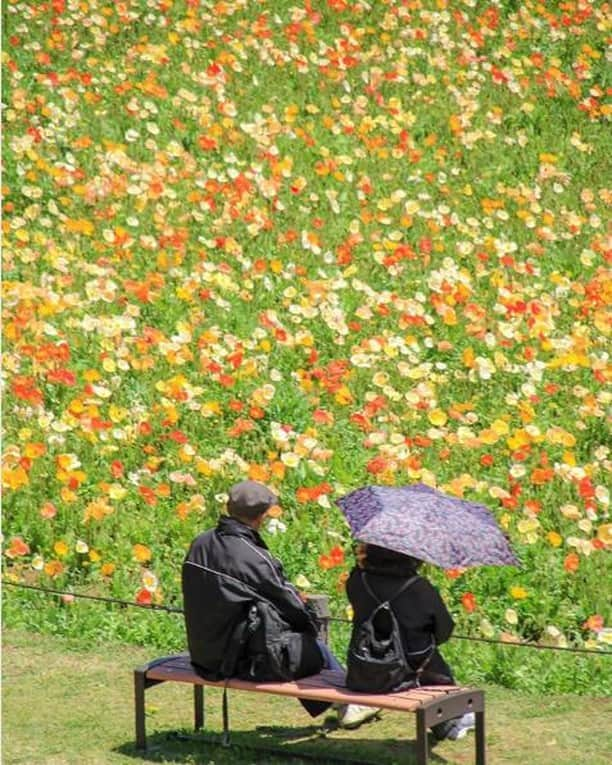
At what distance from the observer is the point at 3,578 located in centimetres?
885

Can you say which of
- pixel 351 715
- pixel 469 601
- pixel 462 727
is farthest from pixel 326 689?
pixel 469 601

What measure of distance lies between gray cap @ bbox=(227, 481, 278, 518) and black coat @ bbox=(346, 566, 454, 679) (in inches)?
19.5

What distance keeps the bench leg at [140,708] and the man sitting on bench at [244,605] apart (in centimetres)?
32

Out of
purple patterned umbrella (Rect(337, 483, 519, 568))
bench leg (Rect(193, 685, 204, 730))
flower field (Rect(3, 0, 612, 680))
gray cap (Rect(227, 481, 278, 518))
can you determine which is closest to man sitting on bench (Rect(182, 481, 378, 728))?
gray cap (Rect(227, 481, 278, 518))

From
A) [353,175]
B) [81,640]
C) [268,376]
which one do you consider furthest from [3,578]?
[353,175]

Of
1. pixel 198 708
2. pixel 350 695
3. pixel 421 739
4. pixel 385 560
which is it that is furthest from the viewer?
pixel 198 708

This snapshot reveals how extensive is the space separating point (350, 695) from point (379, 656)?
19 cm

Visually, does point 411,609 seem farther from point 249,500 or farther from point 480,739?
point 249,500

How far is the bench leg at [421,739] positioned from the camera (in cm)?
620

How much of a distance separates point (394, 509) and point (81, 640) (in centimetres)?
255

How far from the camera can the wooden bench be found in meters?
6.24

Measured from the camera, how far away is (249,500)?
6562 mm

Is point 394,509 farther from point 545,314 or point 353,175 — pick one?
point 353,175

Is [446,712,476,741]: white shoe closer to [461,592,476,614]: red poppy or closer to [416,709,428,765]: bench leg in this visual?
[416,709,428,765]: bench leg
